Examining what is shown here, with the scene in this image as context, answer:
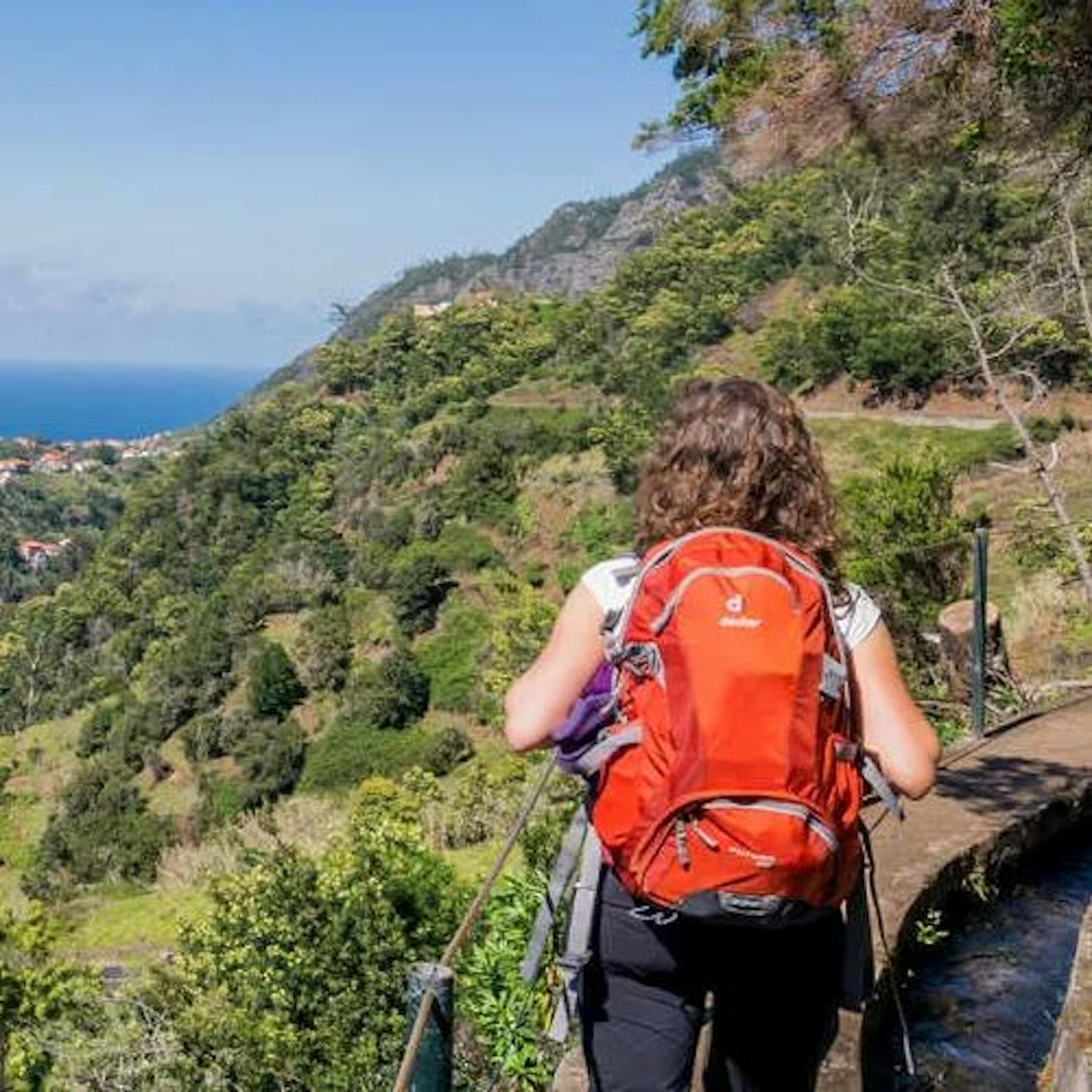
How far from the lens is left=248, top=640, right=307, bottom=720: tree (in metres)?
43.1

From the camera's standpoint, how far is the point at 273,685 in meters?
43.4

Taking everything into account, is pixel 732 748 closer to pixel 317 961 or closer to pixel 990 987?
pixel 990 987

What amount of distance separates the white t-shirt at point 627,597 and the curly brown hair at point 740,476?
0.05 meters

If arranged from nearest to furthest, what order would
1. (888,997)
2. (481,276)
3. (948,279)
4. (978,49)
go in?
(888,997), (978,49), (948,279), (481,276)

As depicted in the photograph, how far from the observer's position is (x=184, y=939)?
5.82 m

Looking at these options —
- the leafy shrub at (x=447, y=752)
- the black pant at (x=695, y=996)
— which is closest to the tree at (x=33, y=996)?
the black pant at (x=695, y=996)

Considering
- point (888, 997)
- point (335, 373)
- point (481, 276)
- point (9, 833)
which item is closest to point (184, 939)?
point (888, 997)

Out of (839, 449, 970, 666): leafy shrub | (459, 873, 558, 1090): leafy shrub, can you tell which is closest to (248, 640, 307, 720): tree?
(839, 449, 970, 666): leafy shrub

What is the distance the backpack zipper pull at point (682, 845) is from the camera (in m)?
1.38

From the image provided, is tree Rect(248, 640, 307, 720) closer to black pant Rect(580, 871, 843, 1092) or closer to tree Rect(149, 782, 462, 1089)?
tree Rect(149, 782, 462, 1089)

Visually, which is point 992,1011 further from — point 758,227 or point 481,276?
point 481,276

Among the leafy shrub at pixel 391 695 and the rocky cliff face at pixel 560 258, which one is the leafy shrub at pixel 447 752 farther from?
the rocky cliff face at pixel 560 258

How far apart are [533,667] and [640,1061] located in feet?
1.66

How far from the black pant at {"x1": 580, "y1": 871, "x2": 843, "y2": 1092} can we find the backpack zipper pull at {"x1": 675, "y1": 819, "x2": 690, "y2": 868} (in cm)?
13
